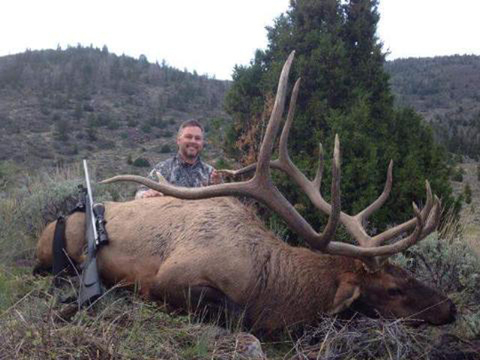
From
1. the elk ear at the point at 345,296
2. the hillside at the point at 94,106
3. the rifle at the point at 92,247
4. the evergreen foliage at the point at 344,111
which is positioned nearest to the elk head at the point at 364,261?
the elk ear at the point at 345,296

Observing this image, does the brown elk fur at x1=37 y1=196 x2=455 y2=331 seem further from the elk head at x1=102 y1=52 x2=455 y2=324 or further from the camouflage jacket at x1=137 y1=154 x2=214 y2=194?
the camouflage jacket at x1=137 y1=154 x2=214 y2=194

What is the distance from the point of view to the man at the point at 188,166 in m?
5.70

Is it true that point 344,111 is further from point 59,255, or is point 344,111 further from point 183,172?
point 59,255

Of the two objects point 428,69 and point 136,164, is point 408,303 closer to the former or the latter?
point 136,164

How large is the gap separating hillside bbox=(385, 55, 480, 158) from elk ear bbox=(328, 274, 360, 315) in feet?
74.5

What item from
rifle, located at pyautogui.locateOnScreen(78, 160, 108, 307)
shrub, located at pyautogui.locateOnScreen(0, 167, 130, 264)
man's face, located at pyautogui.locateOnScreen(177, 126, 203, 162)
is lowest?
shrub, located at pyautogui.locateOnScreen(0, 167, 130, 264)

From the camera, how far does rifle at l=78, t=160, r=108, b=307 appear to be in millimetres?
3555

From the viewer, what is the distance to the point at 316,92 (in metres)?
8.73

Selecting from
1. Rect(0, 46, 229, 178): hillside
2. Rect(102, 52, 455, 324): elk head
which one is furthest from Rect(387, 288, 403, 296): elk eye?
Rect(0, 46, 229, 178): hillside

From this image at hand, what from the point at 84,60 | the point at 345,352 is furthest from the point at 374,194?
the point at 84,60

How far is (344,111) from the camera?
8.25 metres

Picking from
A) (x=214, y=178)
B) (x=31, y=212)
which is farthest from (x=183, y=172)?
(x=31, y=212)

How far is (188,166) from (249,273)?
226 centimetres

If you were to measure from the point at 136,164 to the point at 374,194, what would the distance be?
1254 centimetres
